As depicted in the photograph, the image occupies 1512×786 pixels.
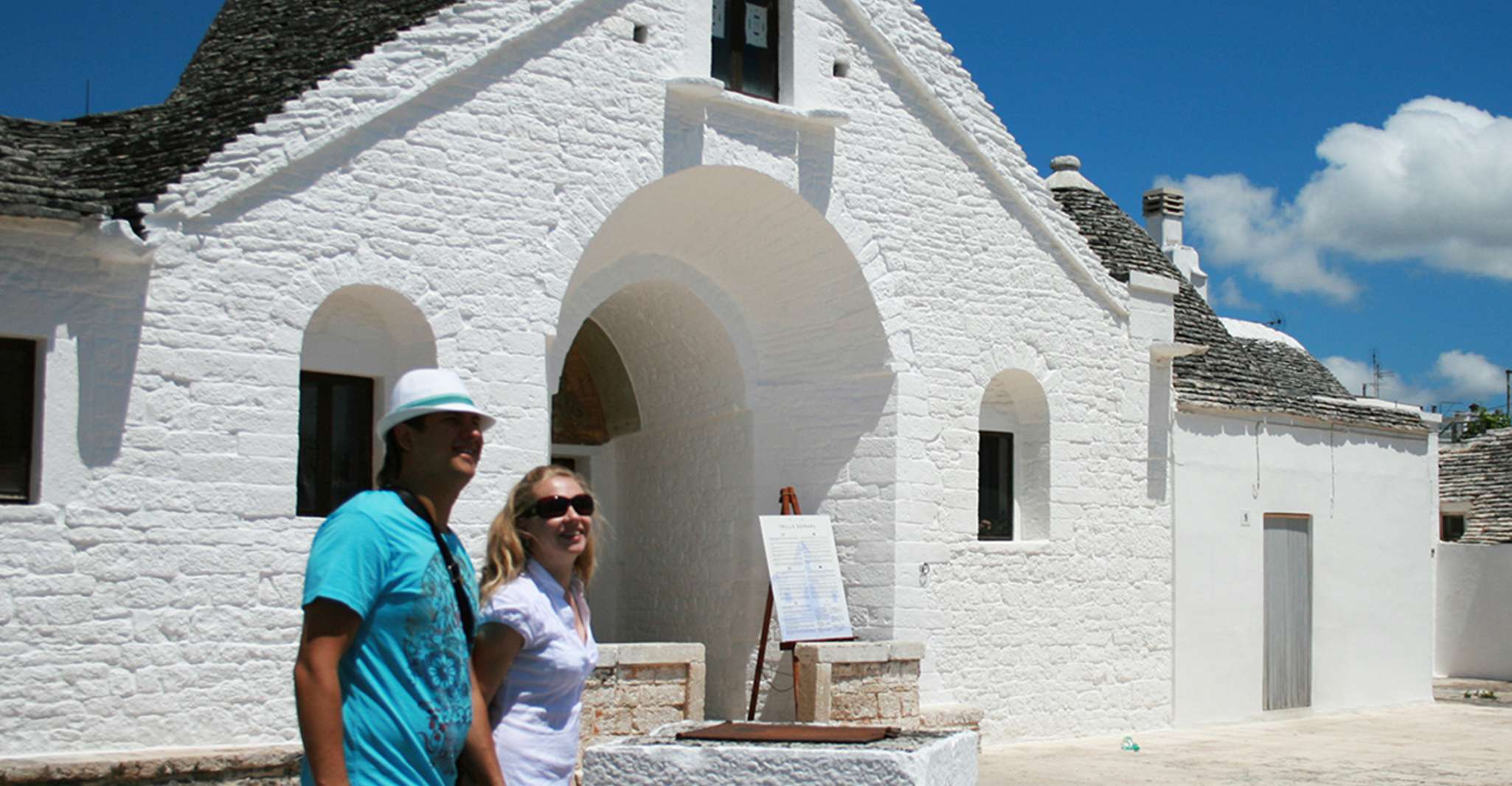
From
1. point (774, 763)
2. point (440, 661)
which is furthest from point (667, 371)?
point (440, 661)

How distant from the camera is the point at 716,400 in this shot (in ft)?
46.6

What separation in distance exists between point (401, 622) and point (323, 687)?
0.94ft

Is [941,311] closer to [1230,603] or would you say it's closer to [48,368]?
[1230,603]

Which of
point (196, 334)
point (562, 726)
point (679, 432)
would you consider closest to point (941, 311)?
point (679, 432)

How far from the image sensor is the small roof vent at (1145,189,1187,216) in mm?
23344

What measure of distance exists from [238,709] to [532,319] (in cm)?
330

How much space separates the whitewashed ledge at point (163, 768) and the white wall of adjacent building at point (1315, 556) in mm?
9376

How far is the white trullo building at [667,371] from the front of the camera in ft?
30.6

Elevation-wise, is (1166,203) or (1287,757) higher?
(1166,203)

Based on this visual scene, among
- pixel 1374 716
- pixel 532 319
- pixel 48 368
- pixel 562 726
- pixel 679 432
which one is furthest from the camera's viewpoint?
pixel 1374 716

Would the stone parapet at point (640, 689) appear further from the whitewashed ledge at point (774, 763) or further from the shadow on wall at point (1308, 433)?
the shadow on wall at point (1308, 433)

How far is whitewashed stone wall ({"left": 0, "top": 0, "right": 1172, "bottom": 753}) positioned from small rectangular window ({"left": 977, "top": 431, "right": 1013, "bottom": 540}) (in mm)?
471

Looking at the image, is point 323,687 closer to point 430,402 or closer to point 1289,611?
point 430,402

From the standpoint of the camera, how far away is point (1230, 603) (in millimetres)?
16141
